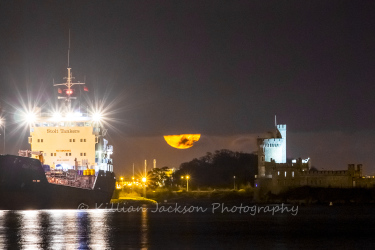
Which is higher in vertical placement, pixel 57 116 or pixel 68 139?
pixel 57 116

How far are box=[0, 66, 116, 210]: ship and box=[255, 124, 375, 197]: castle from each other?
33.9 meters

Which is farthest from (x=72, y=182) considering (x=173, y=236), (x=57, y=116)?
(x=173, y=236)

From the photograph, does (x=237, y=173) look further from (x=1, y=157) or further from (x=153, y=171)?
(x=1, y=157)

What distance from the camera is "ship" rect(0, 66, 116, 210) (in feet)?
181

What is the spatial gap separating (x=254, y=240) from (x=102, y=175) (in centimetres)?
3425

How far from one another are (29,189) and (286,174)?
2093 inches

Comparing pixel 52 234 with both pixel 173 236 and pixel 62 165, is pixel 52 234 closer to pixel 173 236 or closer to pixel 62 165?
pixel 173 236

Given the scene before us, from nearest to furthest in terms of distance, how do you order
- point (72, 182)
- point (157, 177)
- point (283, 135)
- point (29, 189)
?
point (29, 189)
point (72, 182)
point (283, 135)
point (157, 177)

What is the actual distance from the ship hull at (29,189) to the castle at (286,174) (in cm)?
4550

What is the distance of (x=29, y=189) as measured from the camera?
181ft

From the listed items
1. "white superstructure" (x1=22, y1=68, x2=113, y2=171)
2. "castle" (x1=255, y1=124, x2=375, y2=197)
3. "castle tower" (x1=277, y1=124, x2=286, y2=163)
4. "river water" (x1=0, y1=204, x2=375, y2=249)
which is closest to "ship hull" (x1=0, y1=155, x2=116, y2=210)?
"white superstructure" (x1=22, y1=68, x2=113, y2=171)

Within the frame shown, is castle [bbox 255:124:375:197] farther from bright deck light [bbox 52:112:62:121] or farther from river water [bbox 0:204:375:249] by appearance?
river water [bbox 0:204:375:249]

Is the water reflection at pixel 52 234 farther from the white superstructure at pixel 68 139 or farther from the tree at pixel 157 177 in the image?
the tree at pixel 157 177

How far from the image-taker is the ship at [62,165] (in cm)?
5522
